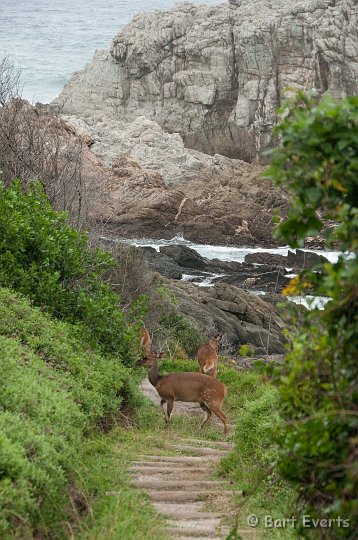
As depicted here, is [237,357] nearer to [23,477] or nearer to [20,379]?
[20,379]

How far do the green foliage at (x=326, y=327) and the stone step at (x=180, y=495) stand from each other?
3.52 meters

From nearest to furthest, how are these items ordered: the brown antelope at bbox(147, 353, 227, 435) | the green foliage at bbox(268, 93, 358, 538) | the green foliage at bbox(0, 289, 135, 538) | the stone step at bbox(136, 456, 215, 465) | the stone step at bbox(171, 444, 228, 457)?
1. the green foliage at bbox(268, 93, 358, 538)
2. the green foliage at bbox(0, 289, 135, 538)
3. the stone step at bbox(136, 456, 215, 465)
4. the stone step at bbox(171, 444, 228, 457)
5. the brown antelope at bbox(147, 353, 227, 435)

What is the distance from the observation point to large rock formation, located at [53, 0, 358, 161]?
2990 inches

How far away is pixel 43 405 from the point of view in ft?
31.7

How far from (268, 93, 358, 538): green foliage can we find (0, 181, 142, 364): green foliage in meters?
8.92

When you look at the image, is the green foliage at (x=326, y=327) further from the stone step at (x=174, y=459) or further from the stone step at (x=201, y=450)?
the stone step at (x=201, y=450)

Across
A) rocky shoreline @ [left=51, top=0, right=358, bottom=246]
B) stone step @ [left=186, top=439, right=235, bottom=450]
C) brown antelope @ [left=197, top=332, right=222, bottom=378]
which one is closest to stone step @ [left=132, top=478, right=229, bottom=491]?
stone step @ [left=186, top=439, right=235, bottom=450]

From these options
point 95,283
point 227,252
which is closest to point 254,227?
point 227,252

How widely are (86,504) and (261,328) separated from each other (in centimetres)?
2312

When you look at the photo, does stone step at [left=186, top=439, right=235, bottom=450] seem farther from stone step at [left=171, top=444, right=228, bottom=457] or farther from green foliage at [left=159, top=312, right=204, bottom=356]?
green foliage at [left=159, top=312, right=204, bottom=356]

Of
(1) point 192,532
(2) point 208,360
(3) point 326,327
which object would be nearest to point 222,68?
(2) point 208,360

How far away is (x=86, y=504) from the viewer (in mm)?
8734

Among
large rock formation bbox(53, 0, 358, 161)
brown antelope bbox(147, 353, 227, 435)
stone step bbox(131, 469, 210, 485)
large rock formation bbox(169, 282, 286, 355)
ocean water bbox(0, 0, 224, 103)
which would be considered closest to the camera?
stone step bbox(131, 469, 210, 485)

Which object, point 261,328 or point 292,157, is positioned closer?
point 292,157
